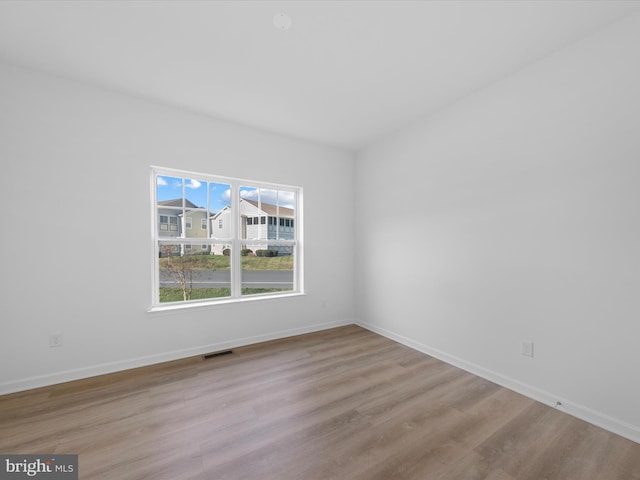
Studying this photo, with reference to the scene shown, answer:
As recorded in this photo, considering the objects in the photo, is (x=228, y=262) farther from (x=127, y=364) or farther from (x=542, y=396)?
(x=542, y=396)

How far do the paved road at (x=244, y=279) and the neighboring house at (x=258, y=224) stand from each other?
0.97ft

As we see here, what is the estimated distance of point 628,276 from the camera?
1722 mm

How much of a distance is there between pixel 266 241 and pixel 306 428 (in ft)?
7.57

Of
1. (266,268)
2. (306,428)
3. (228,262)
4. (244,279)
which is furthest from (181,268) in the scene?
(306,428)

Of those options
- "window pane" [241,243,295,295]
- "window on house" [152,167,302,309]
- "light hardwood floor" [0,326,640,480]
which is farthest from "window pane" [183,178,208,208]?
"light hardwood floor" [0,326,640,480]

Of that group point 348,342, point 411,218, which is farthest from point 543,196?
point 348,342

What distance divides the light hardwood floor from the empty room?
0.05 ft

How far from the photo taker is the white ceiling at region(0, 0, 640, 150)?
170 centimetres

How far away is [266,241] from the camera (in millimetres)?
3574

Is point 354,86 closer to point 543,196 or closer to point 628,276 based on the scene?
point 543,196

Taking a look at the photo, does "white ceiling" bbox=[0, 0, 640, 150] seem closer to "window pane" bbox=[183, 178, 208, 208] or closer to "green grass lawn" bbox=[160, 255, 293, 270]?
"window pane" bbox=[183, 178, 208, 208]

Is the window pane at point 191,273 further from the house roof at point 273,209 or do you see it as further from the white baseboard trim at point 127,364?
the house roof at point 273,209

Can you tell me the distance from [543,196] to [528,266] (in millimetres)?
598

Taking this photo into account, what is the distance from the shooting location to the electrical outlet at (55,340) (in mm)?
2314
